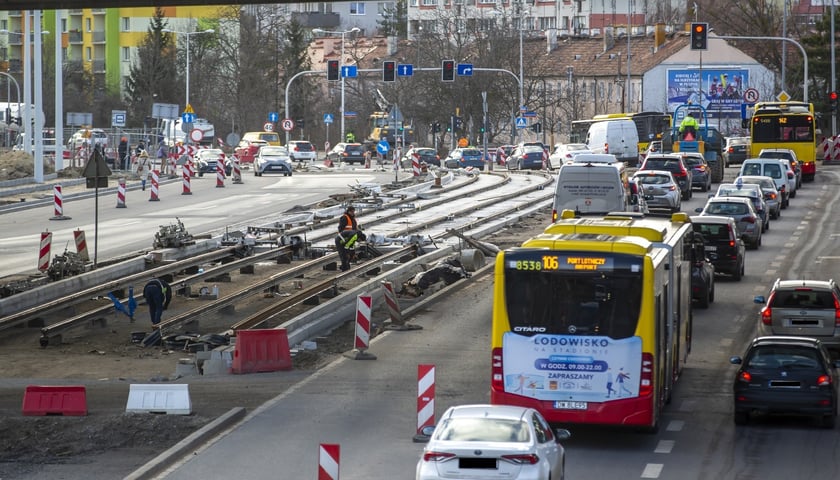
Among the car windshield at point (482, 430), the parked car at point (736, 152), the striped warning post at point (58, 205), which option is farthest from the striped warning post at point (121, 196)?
the car windshield at point (482, 430)

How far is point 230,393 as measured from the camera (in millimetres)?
20578

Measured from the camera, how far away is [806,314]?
23.7 meters

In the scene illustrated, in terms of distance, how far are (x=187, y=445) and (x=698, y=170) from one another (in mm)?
42898

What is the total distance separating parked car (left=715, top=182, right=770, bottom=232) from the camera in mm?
43844

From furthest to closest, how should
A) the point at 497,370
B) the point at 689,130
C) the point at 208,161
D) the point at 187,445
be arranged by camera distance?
the point at 208,161, the point at 689,130, the point at 497,370, the point at 187,445

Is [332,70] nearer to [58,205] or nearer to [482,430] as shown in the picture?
[58,205]

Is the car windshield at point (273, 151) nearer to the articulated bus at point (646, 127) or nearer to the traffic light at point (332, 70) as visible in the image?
the traffic light at point (332, 70)

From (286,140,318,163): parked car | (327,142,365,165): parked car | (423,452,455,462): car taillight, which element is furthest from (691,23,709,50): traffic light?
(423,452,455,462): car taillight

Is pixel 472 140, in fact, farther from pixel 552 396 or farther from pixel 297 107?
pixel 552 396

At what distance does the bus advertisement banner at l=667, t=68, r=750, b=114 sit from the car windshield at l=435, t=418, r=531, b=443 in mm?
99408

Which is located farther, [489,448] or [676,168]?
[676,168]

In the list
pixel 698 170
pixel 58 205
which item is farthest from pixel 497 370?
pixel 698 170

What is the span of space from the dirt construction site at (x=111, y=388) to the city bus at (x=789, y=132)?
1584 inches

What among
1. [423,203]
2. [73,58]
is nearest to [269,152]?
[423,203]
